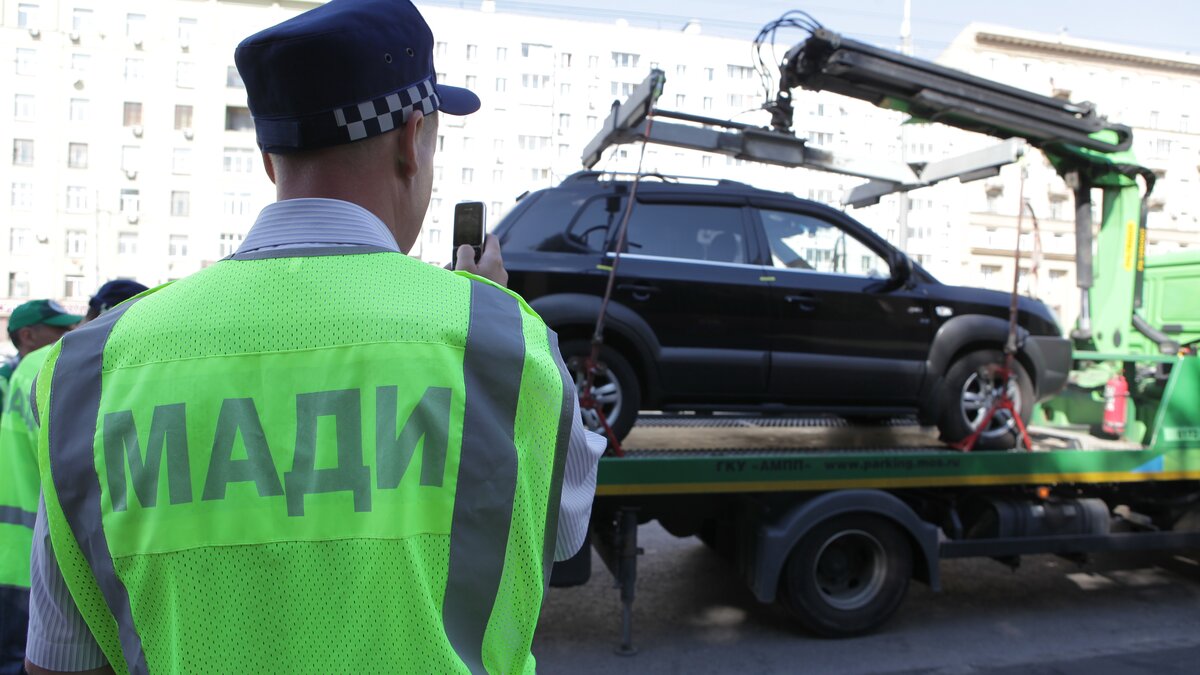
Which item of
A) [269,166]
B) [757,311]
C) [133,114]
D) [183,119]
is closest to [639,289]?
[757,311]

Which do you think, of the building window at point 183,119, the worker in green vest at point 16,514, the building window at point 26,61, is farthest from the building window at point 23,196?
the worker in green vest at point 16,514

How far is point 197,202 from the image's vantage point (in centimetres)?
4384

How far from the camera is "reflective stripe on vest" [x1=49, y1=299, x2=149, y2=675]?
97 cm

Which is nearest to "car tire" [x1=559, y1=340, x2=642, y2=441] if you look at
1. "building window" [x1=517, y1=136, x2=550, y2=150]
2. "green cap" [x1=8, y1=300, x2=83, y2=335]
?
"green cap" [x1=8, y1=300, x2=83, y2=335]

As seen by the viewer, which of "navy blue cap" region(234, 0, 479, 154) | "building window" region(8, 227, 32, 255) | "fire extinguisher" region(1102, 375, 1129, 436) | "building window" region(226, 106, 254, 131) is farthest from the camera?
"building window" region(226, 106, 254, 131)

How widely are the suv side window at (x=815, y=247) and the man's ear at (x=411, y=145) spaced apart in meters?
4.37

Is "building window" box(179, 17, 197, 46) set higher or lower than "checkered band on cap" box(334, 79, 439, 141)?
higher

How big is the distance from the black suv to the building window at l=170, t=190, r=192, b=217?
44632 millimetres

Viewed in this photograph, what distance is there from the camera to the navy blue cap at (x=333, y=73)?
1073 millimetres

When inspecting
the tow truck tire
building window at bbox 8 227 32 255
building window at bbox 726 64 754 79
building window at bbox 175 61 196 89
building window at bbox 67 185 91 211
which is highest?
building window at bbox 726 64 754 79

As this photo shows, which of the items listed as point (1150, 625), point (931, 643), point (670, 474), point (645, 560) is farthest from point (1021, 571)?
point (670, 474)

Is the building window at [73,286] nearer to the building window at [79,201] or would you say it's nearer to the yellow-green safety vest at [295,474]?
the building window at [79,201]

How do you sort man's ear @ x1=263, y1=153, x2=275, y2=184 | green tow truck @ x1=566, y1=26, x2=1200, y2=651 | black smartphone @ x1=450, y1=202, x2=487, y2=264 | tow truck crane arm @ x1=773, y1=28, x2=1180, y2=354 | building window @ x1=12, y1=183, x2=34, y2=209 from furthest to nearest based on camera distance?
building window @ x1=12, y1=183, x2=34, y2=209
tow truck crane arm @ x1=773, y1=28, x2=1180, y2=354
green tow truck @ x1=566, y1=26, x2=1200, y2=651
black smartphone @ x1=450, y1=202, x2=487, y2=264
man's ear @ x1=263, y1=153, x2=275, y2=184

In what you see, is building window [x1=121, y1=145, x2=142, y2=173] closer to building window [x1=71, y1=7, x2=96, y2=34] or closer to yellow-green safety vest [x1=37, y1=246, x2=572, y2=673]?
building window [x1=71, y1=7, x2=96, y2=34]
